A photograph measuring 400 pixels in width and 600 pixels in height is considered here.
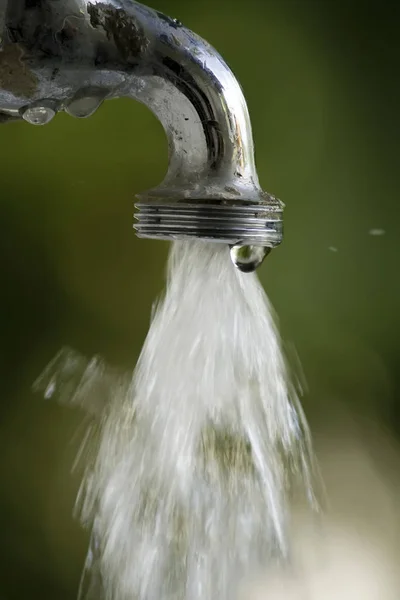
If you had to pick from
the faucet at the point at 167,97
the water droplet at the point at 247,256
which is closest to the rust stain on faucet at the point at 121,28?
the faucet at the point at 167,97

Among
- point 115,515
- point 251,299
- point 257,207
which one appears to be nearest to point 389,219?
point 251,299

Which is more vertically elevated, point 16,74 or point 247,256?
point 16,74

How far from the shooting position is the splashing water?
2.00ft

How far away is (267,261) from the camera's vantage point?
0.65 m

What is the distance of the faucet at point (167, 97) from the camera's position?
1.20 feet

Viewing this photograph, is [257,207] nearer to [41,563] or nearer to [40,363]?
[40,363]

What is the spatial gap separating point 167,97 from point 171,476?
0.37 metres

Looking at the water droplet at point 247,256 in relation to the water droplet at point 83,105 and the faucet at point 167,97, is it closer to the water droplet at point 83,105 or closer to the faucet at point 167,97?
the faucet at point 167,97

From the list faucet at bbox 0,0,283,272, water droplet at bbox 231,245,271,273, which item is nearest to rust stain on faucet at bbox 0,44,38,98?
faucet at bbox 0,0,283,272

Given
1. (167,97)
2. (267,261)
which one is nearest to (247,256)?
(167,97)

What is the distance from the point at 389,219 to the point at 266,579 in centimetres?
40

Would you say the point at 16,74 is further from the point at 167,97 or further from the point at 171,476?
the point at 171,476

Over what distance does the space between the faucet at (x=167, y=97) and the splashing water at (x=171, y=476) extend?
0.61 feet

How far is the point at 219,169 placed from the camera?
1.34ft
